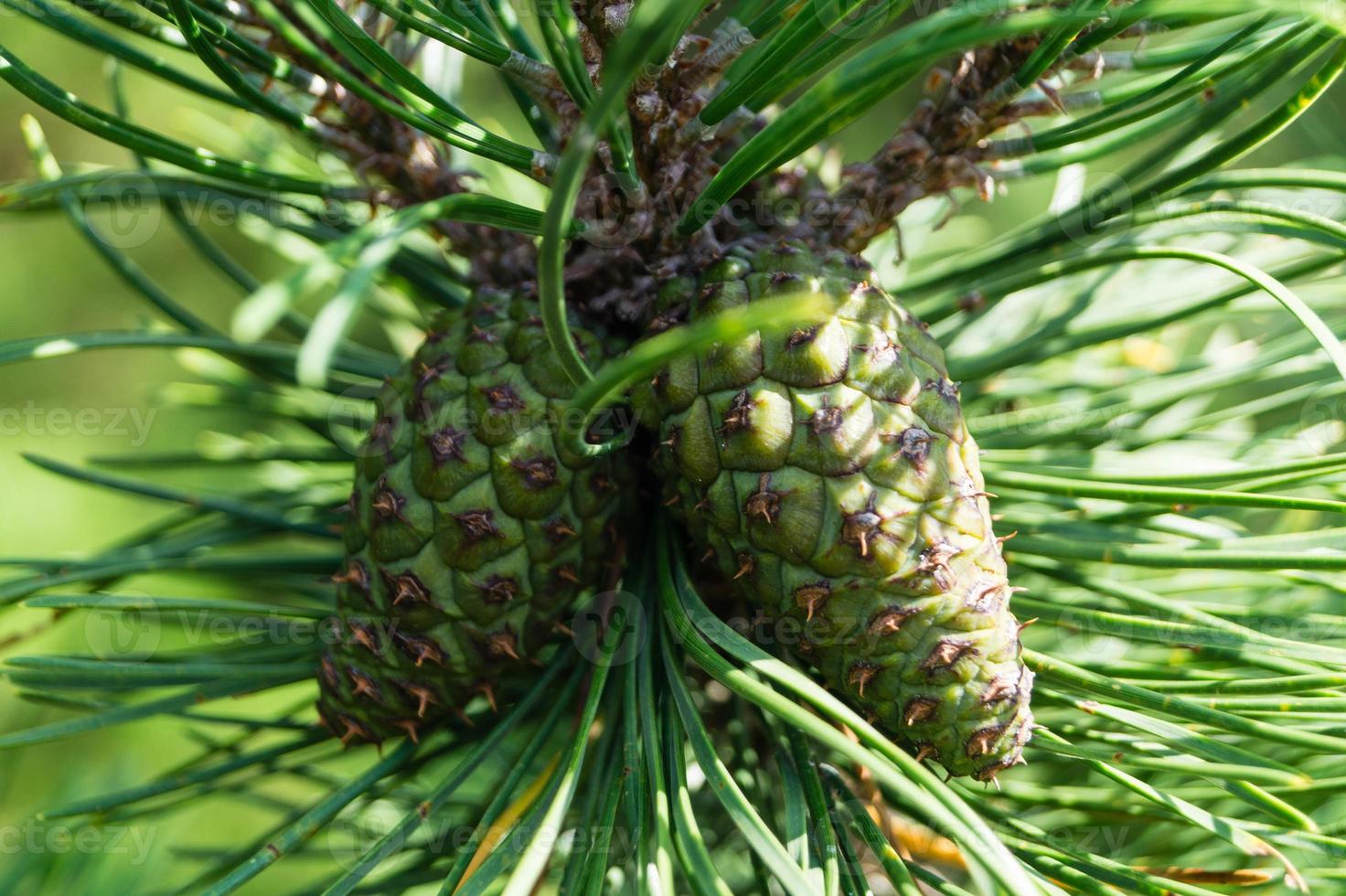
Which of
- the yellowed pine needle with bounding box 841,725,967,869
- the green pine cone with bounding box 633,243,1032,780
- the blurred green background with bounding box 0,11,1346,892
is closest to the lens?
the green pine cone with bounding box 633,243,1032,780

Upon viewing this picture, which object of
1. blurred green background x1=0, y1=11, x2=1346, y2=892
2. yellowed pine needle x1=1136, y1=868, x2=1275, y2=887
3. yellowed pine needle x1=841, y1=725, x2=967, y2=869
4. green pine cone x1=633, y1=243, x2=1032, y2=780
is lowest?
yellowed pine needle x1=1136, y1=868, x2=1275, y2=887

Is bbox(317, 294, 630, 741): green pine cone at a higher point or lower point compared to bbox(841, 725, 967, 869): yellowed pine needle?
higher

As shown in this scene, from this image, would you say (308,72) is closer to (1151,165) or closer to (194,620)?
(194,620)

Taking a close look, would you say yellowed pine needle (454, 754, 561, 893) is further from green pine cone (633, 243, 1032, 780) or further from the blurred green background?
the blurred green background

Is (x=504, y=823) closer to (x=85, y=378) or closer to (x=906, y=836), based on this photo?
(x=906, y=836)

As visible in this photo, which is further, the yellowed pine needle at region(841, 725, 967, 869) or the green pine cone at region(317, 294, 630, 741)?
the yellowed pine needle at region(841, 725, 967, 869)

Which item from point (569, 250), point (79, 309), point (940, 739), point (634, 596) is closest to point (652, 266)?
point (569, 250)

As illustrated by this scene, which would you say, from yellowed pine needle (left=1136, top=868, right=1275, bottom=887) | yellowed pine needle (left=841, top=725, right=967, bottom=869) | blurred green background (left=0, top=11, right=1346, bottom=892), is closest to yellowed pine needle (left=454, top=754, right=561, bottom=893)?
yellowed pine needle (left=841, top=725, right=967, bottom=869)

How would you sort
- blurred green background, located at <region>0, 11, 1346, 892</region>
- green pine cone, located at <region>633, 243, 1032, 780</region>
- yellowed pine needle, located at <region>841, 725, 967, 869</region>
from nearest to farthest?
green pine cone, located at <region>633, 243, 1032, 780</region>
yellowed pine needle, located at <region>841, 725, 967, 869</region>
blurred green background, located at <region>0, 11, 1346, 892</region>
